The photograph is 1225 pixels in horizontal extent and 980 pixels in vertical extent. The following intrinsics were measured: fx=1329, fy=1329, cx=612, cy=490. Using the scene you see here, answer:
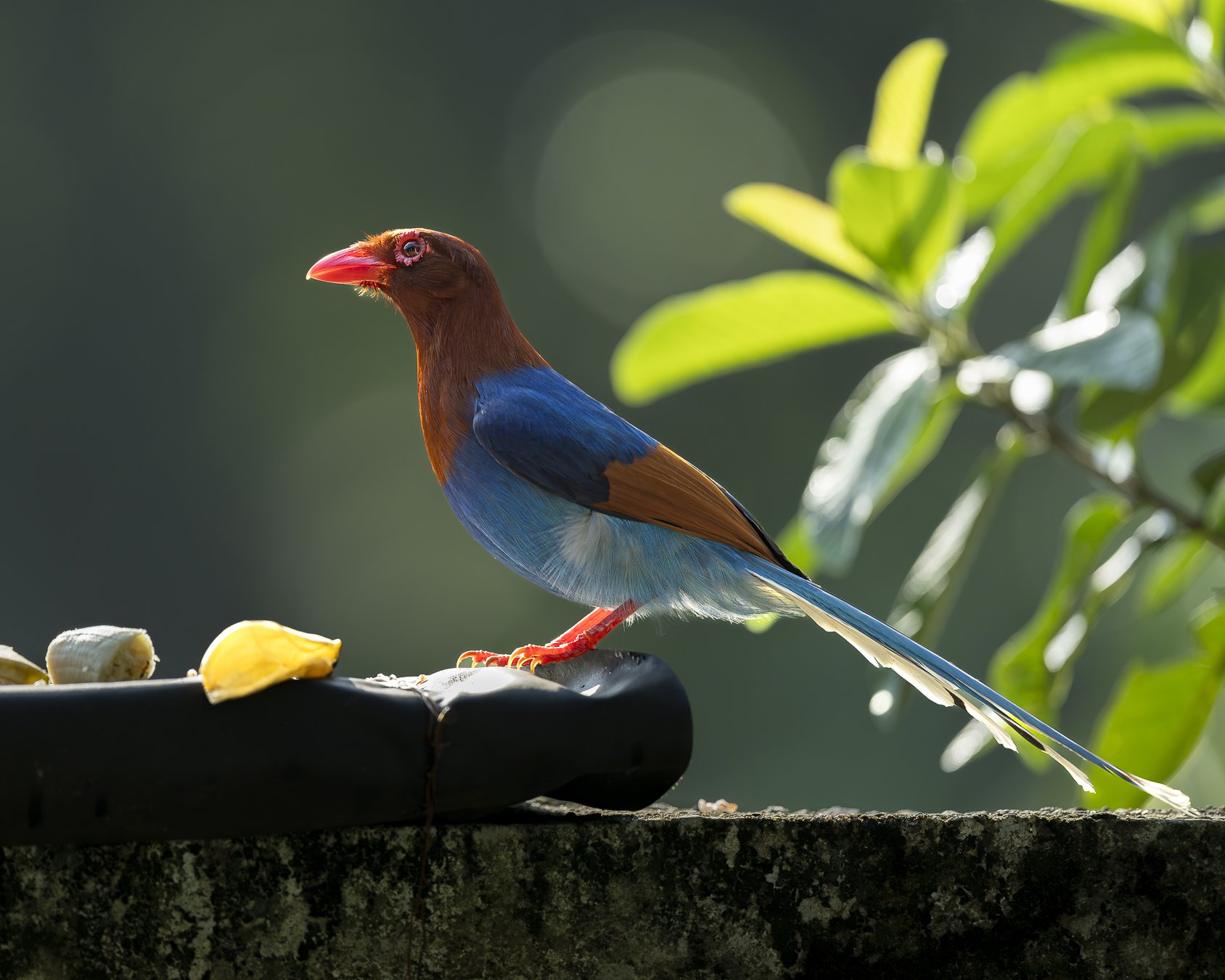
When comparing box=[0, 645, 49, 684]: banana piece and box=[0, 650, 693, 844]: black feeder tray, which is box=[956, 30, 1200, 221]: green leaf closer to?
box=[0, 650, 693, 844]: black feeder tray

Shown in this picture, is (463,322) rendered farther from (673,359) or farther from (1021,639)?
(1021,639)

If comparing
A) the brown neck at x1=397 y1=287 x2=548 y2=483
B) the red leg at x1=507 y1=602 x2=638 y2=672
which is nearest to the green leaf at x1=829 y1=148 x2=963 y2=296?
the brown neck at x1=397 y1=287 x2=548 y2=483

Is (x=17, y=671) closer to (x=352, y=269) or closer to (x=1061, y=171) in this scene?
(x=352, y=269)

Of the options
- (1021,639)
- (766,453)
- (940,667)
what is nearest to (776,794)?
(766,453)

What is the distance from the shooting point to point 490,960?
1.32 metres

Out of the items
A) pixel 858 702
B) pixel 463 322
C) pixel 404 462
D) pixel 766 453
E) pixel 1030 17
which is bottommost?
pixel 858 702

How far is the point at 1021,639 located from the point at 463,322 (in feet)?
3.77

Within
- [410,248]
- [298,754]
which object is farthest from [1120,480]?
[298,754]

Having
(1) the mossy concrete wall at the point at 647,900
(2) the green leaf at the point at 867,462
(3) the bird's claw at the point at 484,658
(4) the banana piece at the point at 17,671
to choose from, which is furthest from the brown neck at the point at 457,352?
(1) the mossy concrete wall at the point at 647,900

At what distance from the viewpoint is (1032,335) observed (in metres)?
2.44

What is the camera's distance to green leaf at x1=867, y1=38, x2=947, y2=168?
2.44 m

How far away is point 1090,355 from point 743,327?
→ 0.71m

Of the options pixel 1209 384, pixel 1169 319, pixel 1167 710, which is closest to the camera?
pixel 1167 710

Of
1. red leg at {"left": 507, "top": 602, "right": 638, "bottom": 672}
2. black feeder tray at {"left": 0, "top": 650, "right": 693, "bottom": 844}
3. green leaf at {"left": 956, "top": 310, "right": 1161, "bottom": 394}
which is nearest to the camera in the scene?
black feeder tray at {"left": 0, "top": 650, "right": 693, "bottom": 844}
